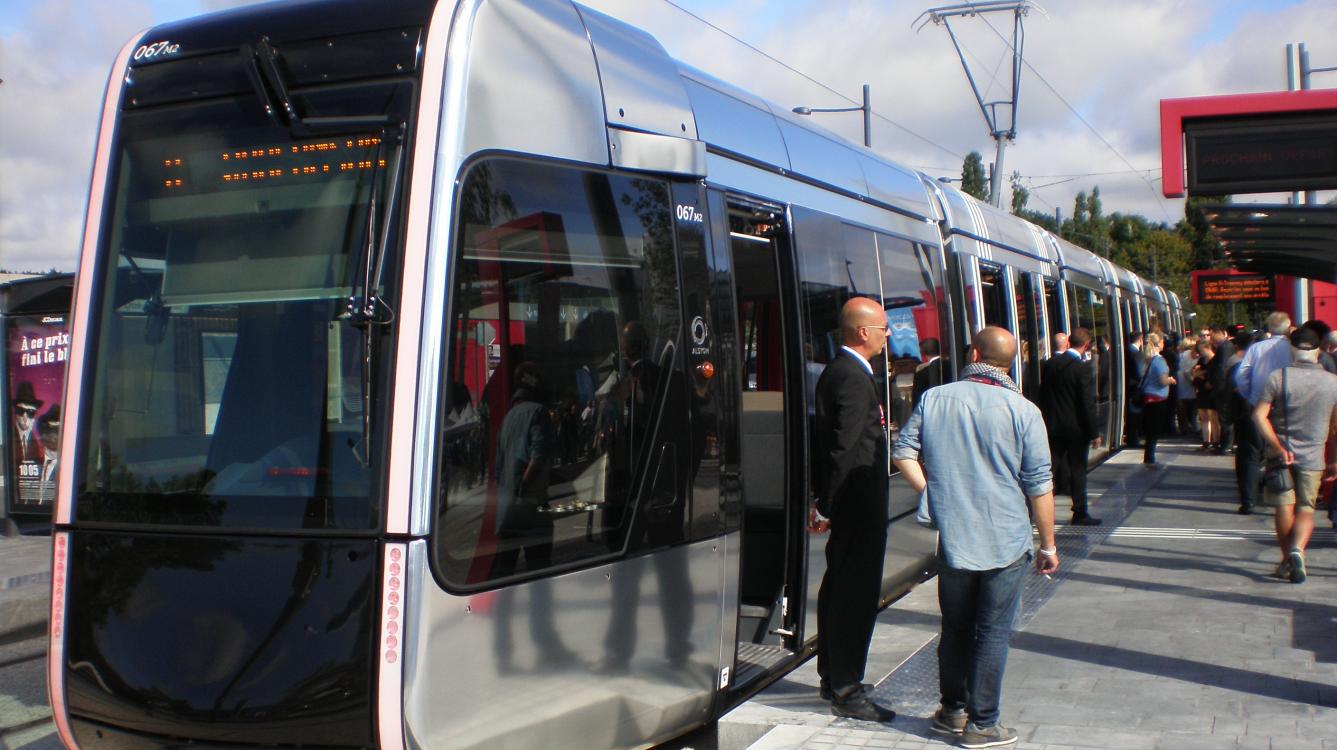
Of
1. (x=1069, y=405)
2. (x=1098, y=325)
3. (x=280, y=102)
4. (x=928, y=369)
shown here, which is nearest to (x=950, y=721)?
(x=280, y=102)

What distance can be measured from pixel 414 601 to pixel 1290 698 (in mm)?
4074

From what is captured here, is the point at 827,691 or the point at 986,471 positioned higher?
the point at 986,471

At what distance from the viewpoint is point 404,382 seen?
4.00 meters

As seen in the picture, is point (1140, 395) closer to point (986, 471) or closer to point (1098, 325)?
point (1098, 325)

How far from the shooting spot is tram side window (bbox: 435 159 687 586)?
4.17m

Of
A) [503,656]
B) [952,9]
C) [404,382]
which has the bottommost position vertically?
[503,656]

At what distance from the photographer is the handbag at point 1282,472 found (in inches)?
342

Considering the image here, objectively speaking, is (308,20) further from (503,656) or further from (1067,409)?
(1067,409)

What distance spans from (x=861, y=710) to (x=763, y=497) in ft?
4.39

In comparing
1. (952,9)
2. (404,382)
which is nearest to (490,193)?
(404,382)

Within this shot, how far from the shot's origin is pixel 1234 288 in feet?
102

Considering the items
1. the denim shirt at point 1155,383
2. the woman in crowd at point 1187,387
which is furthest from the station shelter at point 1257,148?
the woman in crowd at point 1187,387

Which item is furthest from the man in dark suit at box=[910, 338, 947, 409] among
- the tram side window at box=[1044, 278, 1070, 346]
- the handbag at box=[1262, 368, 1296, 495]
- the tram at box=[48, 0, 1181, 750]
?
the tram side window at box=[1044, 278, 1070, 346]

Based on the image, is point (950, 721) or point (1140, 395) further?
point (1140, 395)
